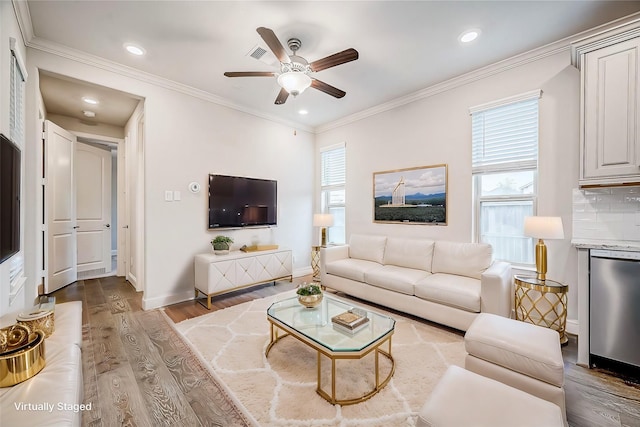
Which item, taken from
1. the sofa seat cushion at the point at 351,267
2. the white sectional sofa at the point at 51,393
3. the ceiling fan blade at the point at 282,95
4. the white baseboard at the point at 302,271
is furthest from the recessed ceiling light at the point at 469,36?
the white baseboard at the point at 302,271

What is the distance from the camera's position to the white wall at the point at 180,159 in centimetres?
324

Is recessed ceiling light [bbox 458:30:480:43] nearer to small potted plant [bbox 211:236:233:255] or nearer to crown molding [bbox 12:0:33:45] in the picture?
small potted plant [bbox 211:236:233:255]

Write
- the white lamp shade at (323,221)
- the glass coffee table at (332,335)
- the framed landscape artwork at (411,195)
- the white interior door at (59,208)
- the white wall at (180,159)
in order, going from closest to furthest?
the glass coffee table at (332,335), the white wall at (180,159), the framed landscape artwork at (411,195), the white interior door at (59,208), the white lamp shade at (323,221)

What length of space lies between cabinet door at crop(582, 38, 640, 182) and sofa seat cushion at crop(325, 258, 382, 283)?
7.73 feet

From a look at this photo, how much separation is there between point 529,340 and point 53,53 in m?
4.82

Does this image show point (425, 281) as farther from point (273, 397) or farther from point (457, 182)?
point (273, 397)

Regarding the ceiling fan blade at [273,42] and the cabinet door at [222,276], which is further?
the cabinet door at [222,276]

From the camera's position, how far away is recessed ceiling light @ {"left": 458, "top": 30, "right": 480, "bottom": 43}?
245cm

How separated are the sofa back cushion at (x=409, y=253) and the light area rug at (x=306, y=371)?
77cm

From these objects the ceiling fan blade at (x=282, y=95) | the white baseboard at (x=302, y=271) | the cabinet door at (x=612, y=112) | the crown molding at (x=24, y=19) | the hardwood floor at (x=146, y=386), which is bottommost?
the hardwood floor at (x=146, y=386)

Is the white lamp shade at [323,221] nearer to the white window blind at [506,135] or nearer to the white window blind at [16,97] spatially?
the white window blind at [506,135]

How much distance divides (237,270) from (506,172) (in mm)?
3594

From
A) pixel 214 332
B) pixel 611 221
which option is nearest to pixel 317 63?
pixel 214 332

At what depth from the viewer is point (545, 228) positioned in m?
2.40
